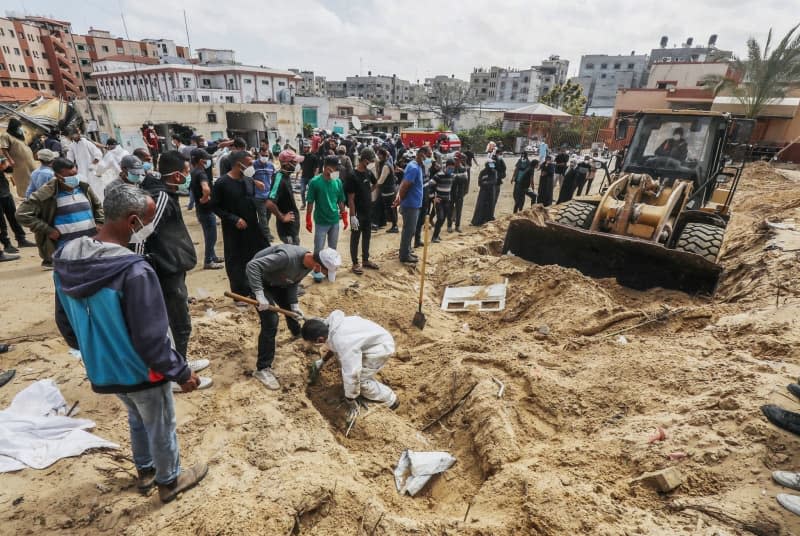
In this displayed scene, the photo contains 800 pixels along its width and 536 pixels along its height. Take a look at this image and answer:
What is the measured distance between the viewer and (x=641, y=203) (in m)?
5.79

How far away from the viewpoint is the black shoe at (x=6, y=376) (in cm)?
331

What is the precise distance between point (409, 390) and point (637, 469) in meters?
1.90

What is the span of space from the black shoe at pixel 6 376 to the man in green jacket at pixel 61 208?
107 cm

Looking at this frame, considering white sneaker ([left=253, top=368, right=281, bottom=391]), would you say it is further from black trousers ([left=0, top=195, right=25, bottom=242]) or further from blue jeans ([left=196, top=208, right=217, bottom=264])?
black trousers ([left=0, top=195, right=25, bottom=242])

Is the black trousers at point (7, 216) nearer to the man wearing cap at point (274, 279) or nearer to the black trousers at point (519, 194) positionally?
the man wearing cap at point (274, 279)

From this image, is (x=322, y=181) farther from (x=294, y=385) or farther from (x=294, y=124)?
(x=294, y=124)

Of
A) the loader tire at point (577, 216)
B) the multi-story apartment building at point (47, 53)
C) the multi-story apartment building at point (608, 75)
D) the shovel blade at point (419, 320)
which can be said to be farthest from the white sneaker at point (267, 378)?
the multi-story apartment building at point (608, 75)

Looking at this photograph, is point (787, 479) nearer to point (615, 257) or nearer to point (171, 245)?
point (615, 257)

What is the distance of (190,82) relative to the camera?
34281 millimetres

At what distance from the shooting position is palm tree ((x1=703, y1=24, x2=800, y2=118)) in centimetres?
1795

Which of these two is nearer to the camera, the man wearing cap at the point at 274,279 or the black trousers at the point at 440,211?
the man wearing cap at the point at 274,279

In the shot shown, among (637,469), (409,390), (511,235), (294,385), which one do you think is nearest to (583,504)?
(637,469)

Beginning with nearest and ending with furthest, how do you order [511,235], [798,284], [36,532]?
[36,532], [798,284], [511,235]

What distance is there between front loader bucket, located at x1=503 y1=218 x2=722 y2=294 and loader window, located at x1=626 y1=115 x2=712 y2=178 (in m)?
1.96
